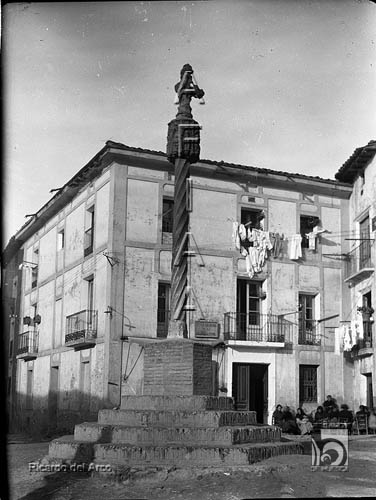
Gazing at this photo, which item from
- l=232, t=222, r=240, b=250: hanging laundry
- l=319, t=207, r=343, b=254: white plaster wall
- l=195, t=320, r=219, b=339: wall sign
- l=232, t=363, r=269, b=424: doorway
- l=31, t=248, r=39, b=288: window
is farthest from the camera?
l=31, t=248, r=39, b=288: window

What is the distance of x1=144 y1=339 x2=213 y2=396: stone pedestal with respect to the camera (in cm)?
1098

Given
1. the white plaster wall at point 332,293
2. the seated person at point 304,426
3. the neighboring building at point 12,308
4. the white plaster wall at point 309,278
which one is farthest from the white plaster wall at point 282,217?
the neighboring building at point 12,308

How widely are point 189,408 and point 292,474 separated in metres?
2.25

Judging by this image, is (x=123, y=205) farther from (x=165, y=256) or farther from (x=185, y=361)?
(x=185, y=361)

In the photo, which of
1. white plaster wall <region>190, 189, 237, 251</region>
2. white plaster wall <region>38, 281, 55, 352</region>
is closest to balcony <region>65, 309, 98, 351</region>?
white plaster wall <region>38, 281, 55, 352</region>

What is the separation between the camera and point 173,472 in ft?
28.6

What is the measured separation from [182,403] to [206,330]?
10699 mm

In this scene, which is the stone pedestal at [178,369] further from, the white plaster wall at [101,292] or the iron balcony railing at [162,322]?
the iron balcony railing at [162,322]

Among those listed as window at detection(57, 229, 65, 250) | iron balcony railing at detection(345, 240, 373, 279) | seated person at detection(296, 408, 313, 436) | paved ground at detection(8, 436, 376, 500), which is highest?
window at detection(57, 229, 65, 250)

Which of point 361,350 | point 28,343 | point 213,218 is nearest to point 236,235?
point 213,218

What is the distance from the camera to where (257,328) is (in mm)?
21984

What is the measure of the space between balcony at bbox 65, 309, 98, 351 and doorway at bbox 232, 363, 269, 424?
4.42 metres

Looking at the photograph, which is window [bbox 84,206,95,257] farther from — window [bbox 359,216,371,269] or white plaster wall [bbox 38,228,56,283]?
window [bbox 359,216,371,269]

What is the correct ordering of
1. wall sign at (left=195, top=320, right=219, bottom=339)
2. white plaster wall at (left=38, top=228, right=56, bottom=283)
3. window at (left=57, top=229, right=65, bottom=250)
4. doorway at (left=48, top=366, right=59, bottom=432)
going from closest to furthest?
wall sign at (left=195, top=320, right=219, bottom=339), doorway at (left=48, top=366, right=59, bottom=432), window at (left=57, top=229, right=65, bottom=250), white plaster wall at (left=38, top=228, right=56, bottom=283)
